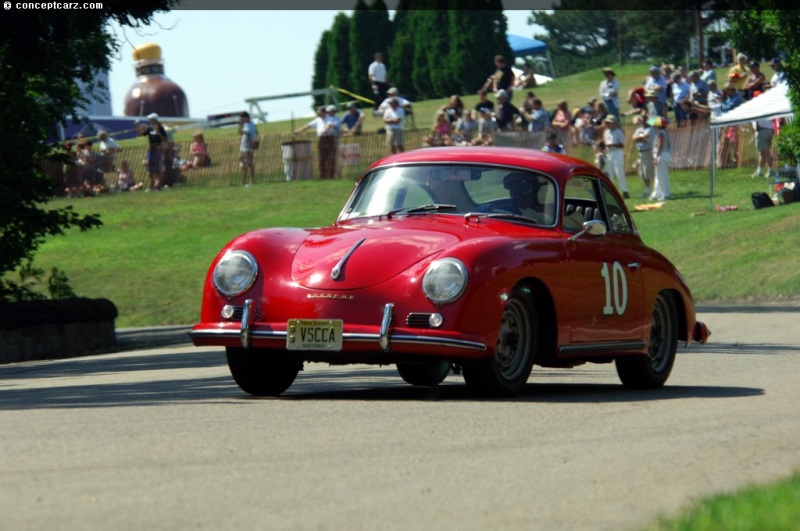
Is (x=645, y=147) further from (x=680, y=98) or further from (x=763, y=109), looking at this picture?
(x=680, y=98)

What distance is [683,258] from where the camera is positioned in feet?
90.3

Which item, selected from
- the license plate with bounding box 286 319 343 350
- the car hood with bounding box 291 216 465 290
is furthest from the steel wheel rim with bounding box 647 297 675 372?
the license plate with bounding box 286 319 343 350

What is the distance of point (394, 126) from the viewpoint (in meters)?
38.5

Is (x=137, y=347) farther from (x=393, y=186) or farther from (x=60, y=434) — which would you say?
(x=60, y=434)

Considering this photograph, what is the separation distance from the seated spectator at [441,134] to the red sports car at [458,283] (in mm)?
26995

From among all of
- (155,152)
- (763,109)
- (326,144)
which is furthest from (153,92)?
(763,109)

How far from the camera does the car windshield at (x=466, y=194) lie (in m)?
10.2

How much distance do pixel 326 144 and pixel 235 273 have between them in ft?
101

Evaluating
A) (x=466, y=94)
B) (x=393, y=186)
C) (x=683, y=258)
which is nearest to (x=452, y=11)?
(x=466, y=94)

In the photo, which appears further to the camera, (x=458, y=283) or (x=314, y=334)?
(x=314, y=334)

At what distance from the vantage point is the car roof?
10.4 m

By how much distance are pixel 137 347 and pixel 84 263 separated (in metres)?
11.7

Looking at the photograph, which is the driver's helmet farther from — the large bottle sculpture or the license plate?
the large bottle sculpture

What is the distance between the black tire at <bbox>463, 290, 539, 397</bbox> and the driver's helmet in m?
1.08
